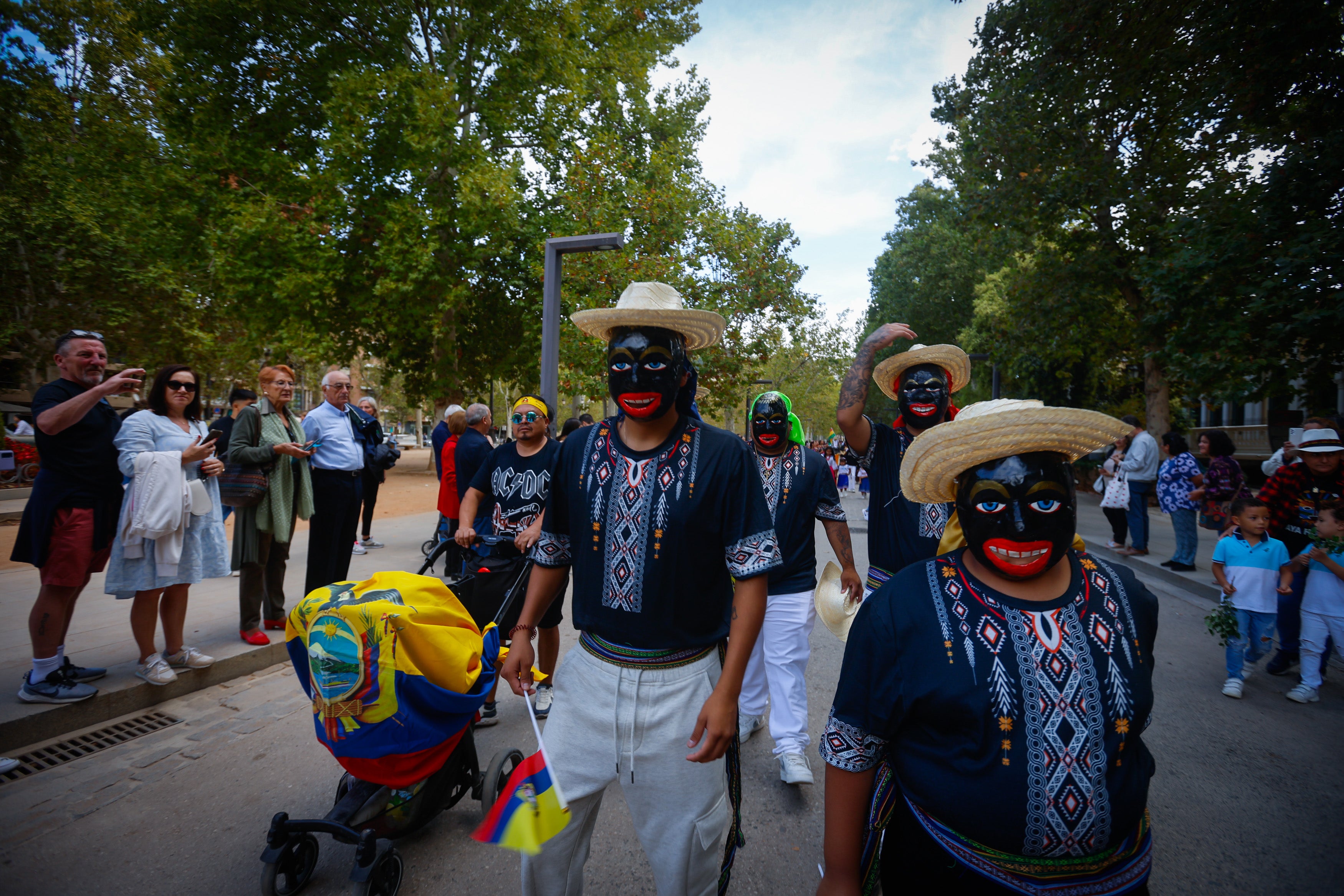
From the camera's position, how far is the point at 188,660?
479 centimetres

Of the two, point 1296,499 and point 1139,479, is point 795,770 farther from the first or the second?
point 1139,479

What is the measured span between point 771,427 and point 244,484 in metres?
4.14

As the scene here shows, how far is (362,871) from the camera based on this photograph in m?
2.46

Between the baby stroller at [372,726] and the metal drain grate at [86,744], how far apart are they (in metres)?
1.97

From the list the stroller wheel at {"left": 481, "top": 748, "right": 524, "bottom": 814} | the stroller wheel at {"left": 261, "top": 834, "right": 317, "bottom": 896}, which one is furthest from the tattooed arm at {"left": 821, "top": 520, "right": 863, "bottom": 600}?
the stroller wheel at {"left": 261, "top": 834, "right": 317, "bottom": 896}

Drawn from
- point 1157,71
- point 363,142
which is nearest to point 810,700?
point 1157,71

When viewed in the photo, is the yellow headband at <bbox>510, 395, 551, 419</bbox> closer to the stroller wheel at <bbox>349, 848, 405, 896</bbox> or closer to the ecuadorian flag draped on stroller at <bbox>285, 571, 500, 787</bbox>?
the ecuadorian flag draped on stroller at <bbox>285, 571, 500, 787</bbox>

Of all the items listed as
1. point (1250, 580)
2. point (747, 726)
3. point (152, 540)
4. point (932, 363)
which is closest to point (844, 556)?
point (747, 726)

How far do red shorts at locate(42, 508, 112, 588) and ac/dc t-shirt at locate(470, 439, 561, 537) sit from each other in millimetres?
2322

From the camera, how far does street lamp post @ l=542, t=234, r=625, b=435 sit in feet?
26.0

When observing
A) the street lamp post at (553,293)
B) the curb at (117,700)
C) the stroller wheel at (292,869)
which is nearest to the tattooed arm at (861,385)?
the stroller wheel at (292,869)

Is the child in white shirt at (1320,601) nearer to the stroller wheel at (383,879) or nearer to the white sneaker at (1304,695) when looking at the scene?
the white sneaker at (1304,695)

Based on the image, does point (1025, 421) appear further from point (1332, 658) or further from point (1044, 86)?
point (1044, 86)

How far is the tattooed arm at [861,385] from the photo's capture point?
3.08 metres
